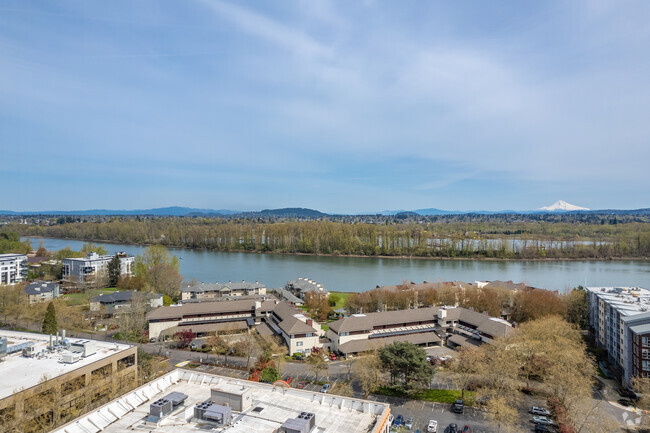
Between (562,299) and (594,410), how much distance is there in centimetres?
831

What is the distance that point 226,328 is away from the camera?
1369cm

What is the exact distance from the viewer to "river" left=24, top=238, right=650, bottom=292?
81.1 feet

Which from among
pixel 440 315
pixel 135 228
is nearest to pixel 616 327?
pixel 440 315

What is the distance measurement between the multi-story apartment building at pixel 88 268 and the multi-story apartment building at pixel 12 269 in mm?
2323

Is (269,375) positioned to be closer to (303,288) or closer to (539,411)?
(539,411)

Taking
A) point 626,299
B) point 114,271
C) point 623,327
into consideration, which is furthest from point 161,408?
point 114,271

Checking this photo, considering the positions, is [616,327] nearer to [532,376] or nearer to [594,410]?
[532,376]

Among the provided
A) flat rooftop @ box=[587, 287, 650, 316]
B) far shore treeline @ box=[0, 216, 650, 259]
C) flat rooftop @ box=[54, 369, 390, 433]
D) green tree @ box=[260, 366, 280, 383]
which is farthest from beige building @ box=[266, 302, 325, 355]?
far shore treeline @ box=[0, 216, 650, 259]

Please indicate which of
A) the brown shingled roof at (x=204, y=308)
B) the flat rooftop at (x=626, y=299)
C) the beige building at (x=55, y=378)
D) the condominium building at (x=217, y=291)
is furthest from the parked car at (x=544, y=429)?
the condominium building at (x=217, y=291)

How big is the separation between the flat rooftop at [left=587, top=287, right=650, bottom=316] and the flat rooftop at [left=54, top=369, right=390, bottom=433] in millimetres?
9755

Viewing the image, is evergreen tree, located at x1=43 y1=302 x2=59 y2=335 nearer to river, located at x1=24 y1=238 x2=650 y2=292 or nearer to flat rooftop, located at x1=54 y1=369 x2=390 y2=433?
flat rooftop, located at x1=54 y1=369 x2=390 y2=433

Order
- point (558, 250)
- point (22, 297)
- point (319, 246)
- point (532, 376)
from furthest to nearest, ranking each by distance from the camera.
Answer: point (319, 246)
point (558, 250)
point (22, 297)
point (532, 376)

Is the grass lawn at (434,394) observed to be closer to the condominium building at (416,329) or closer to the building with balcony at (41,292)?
the condominium building at (416,329)

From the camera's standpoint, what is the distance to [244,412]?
4.80 metres
